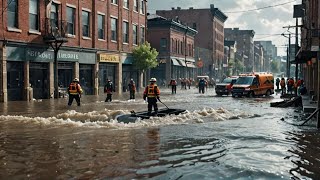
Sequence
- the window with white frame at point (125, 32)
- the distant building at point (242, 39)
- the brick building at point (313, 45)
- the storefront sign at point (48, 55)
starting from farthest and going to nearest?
the distant building at point (242, 39), the window with white frame at point (125, 32), the storefront sign at point (48, 55), the brick building at point (313, 45)

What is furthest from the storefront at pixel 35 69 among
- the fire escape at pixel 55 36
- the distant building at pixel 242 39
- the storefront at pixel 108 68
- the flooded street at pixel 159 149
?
the distant building at pixel 242 39

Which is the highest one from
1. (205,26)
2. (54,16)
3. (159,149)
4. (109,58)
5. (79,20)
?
(205,26)

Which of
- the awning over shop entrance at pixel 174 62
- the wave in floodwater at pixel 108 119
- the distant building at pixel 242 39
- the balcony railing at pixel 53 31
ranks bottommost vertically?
the wave in floodwater at pixel 108 119

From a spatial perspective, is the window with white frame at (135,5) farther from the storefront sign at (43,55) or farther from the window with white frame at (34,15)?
the window with white frame at (34,15)

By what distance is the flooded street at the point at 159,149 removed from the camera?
7848 mm

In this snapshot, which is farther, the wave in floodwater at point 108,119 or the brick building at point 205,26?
the brick building at point 205,26

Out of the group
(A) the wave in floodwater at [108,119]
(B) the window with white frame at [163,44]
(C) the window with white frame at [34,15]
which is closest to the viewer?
(A) the wave in floodwater at [108,119]

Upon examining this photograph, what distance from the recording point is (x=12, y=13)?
88.2 ft

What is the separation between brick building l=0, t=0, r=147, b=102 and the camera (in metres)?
27.0

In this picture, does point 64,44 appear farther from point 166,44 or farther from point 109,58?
point 166,44

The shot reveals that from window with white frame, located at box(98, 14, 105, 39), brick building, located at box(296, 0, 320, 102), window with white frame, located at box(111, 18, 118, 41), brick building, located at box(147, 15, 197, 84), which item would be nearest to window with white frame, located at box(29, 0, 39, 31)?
window with white frame, located at box(98, 14, 105, 39)

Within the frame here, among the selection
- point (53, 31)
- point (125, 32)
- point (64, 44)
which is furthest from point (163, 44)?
point (53, 31)

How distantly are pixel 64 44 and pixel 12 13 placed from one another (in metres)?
5.69

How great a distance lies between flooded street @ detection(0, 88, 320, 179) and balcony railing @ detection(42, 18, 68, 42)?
1388 centimetres
